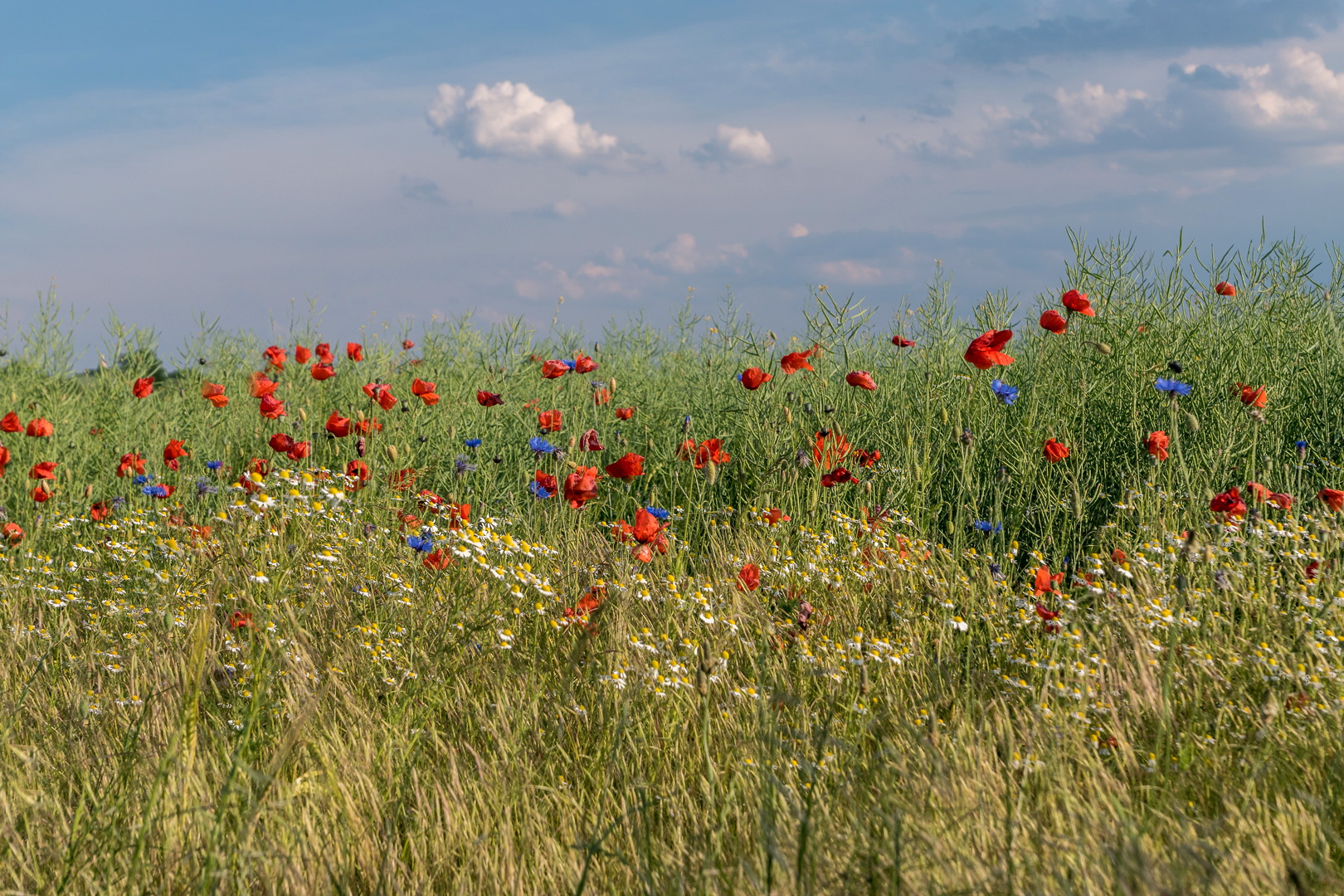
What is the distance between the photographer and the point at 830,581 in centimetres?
324

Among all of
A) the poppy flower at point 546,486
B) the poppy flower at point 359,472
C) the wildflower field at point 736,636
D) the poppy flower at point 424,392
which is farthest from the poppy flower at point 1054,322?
the poppy flower at point 359,472

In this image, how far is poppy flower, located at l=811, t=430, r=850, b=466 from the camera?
3994mm

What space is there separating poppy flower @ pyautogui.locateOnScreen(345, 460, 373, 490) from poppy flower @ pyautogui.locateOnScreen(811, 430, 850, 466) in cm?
203

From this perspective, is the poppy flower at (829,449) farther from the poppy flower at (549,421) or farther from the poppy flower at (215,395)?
the poppy flower at (215,395)

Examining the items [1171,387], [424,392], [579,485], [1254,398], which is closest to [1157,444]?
[1171,387]

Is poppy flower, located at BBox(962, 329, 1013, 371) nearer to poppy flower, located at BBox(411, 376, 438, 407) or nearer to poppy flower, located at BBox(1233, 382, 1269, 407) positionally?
poppy flower, located at BBox(1233, 382, 1269, 407)

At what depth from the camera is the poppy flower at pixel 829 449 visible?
3.99m

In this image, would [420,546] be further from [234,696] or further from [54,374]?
[54,374]

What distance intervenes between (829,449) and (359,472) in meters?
2.14

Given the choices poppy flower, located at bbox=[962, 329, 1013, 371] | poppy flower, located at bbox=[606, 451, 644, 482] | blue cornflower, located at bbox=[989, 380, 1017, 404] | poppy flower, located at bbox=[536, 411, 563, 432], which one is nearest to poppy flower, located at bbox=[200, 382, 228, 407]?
poppy flower, located at bbox=[536, 411, 563, 432]

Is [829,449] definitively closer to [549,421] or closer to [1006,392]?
[1006,392]

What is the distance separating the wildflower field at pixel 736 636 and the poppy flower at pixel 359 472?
55mm

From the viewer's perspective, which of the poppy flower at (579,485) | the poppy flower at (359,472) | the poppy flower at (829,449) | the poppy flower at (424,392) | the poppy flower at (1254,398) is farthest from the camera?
the poppy flower at (424,392)

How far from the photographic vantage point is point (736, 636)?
9.43 feet
